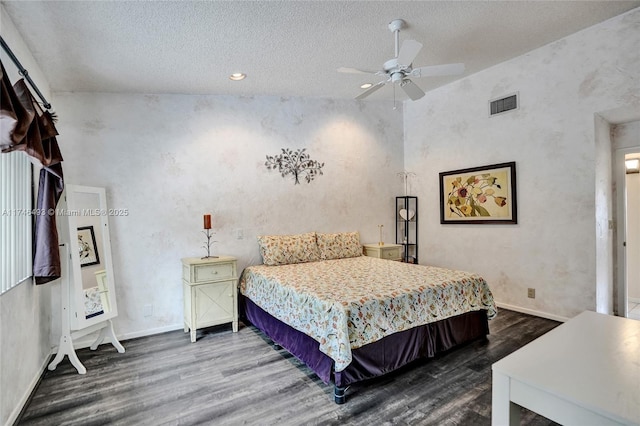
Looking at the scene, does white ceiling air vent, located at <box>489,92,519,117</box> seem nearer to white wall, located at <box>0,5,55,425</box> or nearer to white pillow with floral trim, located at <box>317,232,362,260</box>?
white pillow with floral trim, located at <box>317,232,362,260</box>

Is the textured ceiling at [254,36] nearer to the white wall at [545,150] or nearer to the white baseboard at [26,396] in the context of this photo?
the white wall at [545,150]

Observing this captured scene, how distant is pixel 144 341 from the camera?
11.4 feet

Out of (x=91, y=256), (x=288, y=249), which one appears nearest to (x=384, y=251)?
(x=288, y=249)

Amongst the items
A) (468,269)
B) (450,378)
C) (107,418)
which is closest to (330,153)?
(468,269)

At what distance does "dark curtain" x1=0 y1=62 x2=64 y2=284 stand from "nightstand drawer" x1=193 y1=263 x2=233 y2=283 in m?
1.17

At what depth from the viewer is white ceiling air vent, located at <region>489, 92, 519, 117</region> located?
403 cm

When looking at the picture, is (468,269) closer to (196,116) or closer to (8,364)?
(196,116)

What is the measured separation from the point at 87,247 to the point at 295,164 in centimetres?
259

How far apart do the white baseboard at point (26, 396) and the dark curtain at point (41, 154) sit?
0.74m

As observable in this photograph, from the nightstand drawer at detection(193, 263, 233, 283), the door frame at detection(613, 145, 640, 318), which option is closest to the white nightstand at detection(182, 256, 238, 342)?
the nightstand drawer at detection(193, 263, 233, 283)

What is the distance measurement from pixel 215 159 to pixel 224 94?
0.83 m

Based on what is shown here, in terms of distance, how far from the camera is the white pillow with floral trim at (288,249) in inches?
162

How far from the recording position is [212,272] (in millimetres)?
3590

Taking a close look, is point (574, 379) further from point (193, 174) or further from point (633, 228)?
point (633, 228)
